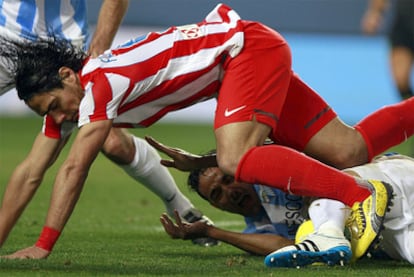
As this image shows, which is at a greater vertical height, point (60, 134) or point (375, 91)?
point (60, 134)

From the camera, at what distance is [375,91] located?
15836 mm

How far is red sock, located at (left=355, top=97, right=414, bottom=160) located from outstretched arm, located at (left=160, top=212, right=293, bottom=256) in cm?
85

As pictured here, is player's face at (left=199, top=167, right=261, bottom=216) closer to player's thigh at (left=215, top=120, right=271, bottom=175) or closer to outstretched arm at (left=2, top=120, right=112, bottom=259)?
player's thigh at (left=215, top=120, right=271, bottom=175)

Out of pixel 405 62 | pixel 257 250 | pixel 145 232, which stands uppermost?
pixel 257 250

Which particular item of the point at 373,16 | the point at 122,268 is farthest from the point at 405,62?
the point at 122,268

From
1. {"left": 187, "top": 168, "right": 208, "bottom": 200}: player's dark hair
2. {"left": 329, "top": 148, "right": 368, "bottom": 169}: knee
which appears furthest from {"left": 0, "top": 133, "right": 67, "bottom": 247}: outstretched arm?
{"left": 329, "top": 148, "right": 368, "bottom": 169}: knee

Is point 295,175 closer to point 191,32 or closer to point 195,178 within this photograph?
point 191,32

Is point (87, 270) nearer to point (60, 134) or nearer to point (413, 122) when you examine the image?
point (60, 134)

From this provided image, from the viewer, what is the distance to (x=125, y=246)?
247 inches

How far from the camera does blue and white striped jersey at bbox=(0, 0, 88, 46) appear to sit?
6.66 metres

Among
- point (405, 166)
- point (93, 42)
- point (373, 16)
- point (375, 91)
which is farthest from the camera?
point (375, 91)

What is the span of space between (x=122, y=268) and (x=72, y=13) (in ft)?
6.89

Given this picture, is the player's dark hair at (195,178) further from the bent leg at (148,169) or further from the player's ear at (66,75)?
the player's ear at (66,75)

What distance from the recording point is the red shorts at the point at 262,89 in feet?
17.9
